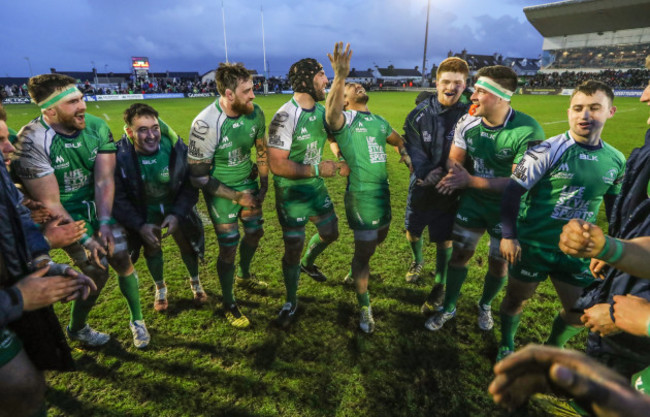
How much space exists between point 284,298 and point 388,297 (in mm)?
Result: 1315

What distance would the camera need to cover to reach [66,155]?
3176 mm

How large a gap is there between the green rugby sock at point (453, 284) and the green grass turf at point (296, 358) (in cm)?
23

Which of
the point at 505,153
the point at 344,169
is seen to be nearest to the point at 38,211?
the point at 344,169

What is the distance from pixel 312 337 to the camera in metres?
3.60

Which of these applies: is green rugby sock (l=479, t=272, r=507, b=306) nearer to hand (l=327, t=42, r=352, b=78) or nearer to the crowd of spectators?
hand (l=327, t=42, r=352, b=78)

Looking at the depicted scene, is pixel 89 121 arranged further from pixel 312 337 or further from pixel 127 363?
pixel 312 337

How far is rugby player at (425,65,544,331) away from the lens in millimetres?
3293

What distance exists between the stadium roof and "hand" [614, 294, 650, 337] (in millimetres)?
68748

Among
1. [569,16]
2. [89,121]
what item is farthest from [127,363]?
[569,16]

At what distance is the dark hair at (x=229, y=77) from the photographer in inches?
139

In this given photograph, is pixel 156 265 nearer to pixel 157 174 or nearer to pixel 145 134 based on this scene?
pixel 157 174

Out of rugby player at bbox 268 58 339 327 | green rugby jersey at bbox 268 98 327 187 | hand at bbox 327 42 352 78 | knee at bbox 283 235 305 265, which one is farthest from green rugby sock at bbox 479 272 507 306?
hand at bbox 327 42 352 78

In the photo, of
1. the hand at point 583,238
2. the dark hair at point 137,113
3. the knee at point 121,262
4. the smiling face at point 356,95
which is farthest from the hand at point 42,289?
the smiling face at point 356,95

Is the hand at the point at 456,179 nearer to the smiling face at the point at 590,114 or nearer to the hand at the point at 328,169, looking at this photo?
the smiling face at the point at 590,114
